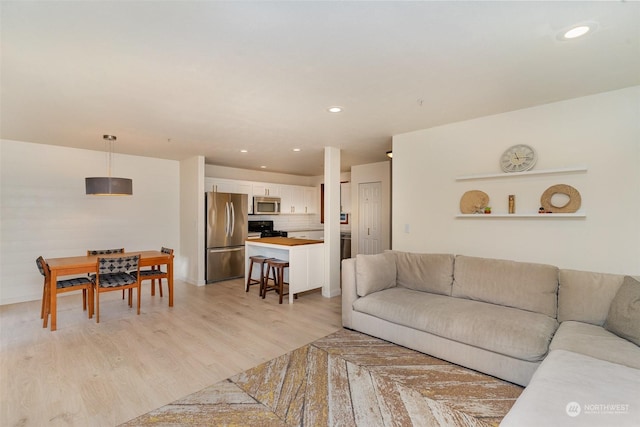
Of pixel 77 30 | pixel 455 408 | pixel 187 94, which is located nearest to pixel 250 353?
pixel 455 408

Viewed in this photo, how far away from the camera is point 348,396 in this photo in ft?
7.03

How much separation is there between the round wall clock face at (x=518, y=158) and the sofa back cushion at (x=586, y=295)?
1.12 m

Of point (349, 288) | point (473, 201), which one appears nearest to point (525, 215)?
point (473, 201)

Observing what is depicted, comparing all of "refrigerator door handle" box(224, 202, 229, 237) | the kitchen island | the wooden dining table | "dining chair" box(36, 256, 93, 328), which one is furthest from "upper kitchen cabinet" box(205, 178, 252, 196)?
"dining chair" box(36, 256, 93, 328)

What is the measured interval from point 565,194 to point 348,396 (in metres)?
2.76

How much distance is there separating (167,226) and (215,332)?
339 cm

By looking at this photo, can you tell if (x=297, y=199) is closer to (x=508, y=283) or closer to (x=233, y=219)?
(x=233, y=219)

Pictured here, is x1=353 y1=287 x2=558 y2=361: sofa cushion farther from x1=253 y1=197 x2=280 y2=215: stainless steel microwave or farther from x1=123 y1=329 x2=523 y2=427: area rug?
x1=253 y1=197 x2=280 y2=215: stainless steel microwave

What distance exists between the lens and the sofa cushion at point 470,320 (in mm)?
2186

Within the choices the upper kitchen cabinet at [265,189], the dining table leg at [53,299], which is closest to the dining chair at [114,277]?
the dining table leg at [53,299]

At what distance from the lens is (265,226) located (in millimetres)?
7082

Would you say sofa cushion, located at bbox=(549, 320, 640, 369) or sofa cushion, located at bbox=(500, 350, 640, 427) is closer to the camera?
sofa cushion, located at bbox=(500, 350, 640, 427)

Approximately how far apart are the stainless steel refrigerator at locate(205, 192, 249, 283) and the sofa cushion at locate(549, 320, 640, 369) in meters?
5.15

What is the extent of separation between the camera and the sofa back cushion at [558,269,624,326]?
234 centimetres
